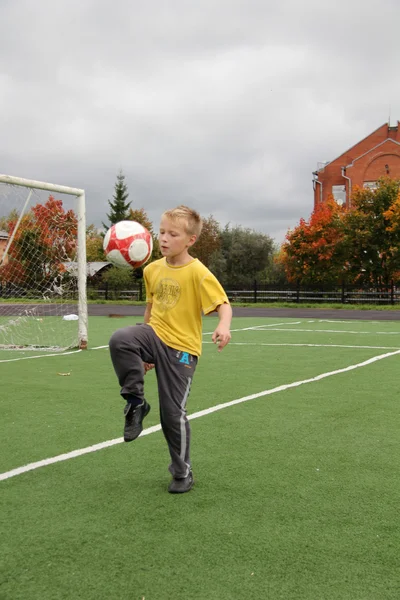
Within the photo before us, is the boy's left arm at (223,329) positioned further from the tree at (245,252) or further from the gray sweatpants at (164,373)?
the tree at (245,252)

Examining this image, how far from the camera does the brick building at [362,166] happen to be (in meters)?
60.0

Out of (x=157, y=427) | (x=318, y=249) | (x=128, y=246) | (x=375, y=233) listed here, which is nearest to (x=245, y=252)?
(x=318, y=249)

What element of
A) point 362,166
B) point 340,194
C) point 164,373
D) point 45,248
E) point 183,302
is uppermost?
point 362,166

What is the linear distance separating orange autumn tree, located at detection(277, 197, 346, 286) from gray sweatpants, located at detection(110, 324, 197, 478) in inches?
1388

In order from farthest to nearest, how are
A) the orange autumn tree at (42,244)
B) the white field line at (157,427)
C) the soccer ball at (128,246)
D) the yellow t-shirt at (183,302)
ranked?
the soccer ball at (128,246)
the orange autumn tree at (42,244)
the white field line at (157,427)
the yellow t-shirt at (183,302)

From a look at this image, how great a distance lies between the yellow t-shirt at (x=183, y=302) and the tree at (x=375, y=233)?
33.2 metres

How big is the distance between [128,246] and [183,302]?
9874 mm

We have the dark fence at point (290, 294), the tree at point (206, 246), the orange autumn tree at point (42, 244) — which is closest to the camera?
the orange autumn tree at point (42, 244)

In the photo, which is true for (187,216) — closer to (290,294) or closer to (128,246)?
(128,246)

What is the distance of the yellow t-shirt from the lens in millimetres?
3887

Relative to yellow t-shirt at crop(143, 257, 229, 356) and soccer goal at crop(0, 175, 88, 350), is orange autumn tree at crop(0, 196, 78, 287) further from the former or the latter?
yellow t-shirt at crop(143, 257, 229, 356)

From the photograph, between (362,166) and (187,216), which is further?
(362,166)

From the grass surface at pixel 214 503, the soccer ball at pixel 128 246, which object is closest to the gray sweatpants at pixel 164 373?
the grass surface at pixel 214 503

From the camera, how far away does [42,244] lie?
12719 millimetres
